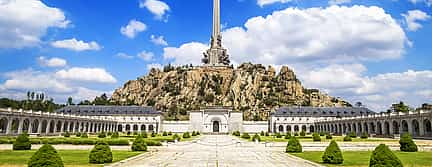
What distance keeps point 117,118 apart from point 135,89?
5843cm

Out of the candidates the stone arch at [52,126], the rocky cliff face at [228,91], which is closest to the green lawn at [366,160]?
the stone arch at [52,126]

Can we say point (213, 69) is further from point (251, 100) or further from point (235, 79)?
A: point (251, 100)

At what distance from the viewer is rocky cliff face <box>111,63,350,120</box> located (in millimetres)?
143125

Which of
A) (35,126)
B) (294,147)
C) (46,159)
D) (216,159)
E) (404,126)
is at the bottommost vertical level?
(216,159)

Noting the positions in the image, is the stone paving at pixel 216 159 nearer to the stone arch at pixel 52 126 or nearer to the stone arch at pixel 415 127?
the stone arch at pixel 415 127

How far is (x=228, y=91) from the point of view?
492 ft

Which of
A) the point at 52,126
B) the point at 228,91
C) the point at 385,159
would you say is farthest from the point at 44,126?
the point at 228,91

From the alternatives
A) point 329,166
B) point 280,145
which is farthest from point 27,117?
point 329,166

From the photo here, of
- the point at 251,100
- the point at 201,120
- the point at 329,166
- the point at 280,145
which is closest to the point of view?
the point at 329,166

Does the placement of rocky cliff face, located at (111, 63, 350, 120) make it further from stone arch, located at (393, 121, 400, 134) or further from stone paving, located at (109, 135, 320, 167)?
stone paving, located at (109, 135, 320, 167)

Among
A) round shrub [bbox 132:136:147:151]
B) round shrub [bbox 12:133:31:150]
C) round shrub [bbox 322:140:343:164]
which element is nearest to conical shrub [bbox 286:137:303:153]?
round shrub [bbox 322:140:343:164]

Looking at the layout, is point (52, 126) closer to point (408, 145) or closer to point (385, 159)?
point (408, 145)

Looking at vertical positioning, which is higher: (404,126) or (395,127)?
(404,126)

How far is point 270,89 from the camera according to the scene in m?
149
